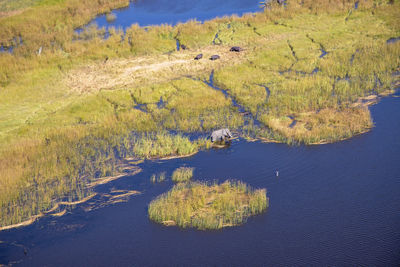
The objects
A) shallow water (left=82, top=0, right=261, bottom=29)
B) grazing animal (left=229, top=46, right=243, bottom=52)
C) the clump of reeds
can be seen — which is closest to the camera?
grazing animal (left=229, top=46, right=243, bottom=52)

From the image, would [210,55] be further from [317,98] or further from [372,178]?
[372,178]

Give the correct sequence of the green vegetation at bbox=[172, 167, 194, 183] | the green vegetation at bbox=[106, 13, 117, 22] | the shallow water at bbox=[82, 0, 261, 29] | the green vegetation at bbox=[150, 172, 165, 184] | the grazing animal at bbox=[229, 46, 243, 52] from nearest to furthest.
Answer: the green vegetation at bbox=[172, 167, 194, 183] < the green vegetation at bbox=[150, 172, 165, 184] < the grazing animal at bbox=[229, 46, 243, 52] < the shallow water at bbox=[82, 0, 261, 29] < the green vegetation at bbox=[106, 13, 117, 22]

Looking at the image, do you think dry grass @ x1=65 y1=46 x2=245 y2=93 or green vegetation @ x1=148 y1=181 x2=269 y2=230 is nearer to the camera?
green vegetation @ x1=148 y1=181 x2=269 y2=230

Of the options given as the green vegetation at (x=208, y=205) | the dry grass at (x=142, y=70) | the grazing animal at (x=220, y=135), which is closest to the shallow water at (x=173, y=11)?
the dry grass at (x=142, y=70)

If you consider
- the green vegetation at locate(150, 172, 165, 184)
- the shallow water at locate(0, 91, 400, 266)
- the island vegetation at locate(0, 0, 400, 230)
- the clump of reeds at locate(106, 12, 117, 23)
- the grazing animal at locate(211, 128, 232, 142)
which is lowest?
the shallow water at locate(0, 91, 400, 266)

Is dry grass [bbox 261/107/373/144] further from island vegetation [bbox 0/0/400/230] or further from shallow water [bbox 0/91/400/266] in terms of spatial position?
shallow water [bbox 0/91/400/266]

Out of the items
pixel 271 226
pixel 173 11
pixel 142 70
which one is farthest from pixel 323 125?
pixel 173 11

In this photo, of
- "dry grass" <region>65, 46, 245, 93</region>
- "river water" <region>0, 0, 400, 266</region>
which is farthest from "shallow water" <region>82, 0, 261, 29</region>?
"river water" <region>0, 0, 400, 266</region>

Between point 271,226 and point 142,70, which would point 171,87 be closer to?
point 142,70
